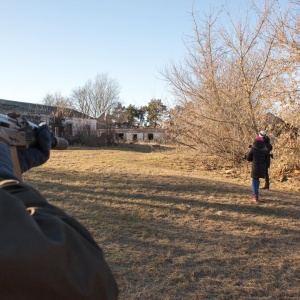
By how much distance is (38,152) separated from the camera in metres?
1.66

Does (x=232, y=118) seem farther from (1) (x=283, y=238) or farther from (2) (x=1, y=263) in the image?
(2) (x=1, y=263)

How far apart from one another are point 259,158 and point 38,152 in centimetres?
709

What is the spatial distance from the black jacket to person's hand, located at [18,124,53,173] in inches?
28.9

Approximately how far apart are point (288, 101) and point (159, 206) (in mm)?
5213

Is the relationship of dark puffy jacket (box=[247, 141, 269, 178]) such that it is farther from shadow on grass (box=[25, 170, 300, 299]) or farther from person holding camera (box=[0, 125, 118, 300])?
person holding camera (box=[0, 125, 118, 300])

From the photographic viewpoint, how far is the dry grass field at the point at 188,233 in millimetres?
3582

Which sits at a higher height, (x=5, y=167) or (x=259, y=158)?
(x=5, y=167)

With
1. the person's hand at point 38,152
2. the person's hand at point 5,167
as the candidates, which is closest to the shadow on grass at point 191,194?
the person's hand at point 38,152

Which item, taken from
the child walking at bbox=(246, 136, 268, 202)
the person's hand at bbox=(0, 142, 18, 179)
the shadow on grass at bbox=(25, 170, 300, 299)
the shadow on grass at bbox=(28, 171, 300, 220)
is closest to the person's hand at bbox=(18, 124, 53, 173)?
the person's hand at bbox=(0, 142, 18, 179)

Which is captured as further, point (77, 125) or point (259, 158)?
A: point (77, 125)

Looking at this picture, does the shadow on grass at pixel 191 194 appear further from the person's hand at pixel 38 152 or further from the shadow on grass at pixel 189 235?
the person's hand at pixel 38 152

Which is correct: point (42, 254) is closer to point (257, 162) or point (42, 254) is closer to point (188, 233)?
point (188, 233)

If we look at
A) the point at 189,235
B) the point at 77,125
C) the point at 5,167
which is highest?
the point at 77,125

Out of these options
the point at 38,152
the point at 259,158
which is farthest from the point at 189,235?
the point at 38,152
